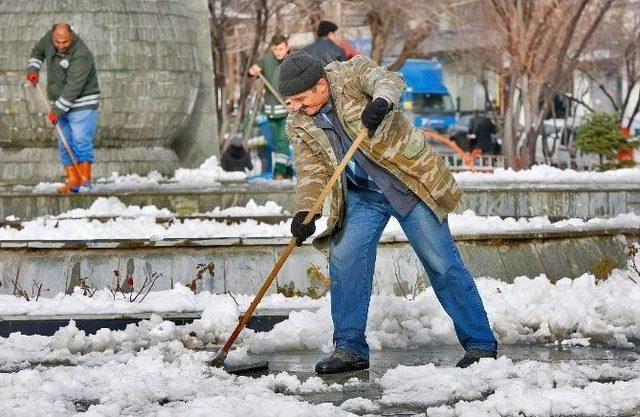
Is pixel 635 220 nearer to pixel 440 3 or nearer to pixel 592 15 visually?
pixel 440 3

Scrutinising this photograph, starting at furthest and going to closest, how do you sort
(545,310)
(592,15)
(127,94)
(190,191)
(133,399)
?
(592,15) < (127,94) < (190,191) < (545,310) < (133,399)

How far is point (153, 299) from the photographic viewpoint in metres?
9.96

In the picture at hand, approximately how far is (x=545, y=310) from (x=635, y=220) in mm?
2744

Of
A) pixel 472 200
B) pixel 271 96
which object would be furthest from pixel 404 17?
pixel 472 200

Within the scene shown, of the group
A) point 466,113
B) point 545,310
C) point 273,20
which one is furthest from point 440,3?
point 545,310

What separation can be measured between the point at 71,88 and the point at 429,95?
3790cm

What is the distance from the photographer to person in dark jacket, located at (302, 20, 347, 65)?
53.5ft

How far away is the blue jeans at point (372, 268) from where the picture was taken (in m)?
8.17

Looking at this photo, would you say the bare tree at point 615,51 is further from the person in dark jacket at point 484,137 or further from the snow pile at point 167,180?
the snow pile at point 167,180

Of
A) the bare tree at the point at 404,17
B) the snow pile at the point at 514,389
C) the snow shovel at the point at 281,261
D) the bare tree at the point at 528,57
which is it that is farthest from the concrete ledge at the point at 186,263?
the bare tree at the point at 404,17

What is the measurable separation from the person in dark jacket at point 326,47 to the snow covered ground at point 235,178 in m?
1.47

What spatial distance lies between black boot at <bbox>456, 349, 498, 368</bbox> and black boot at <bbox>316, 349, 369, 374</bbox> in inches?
17.4

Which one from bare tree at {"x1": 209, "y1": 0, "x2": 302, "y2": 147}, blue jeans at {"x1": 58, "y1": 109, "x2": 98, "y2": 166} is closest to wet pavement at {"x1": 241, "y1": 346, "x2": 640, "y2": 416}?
blue jeans at {"x1": 58, "y1": 109, "x2": 98, "y2": 166}

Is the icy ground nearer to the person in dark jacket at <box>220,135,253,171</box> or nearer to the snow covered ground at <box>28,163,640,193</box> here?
the snow covered ground at <box>28,163,640,193</box>
